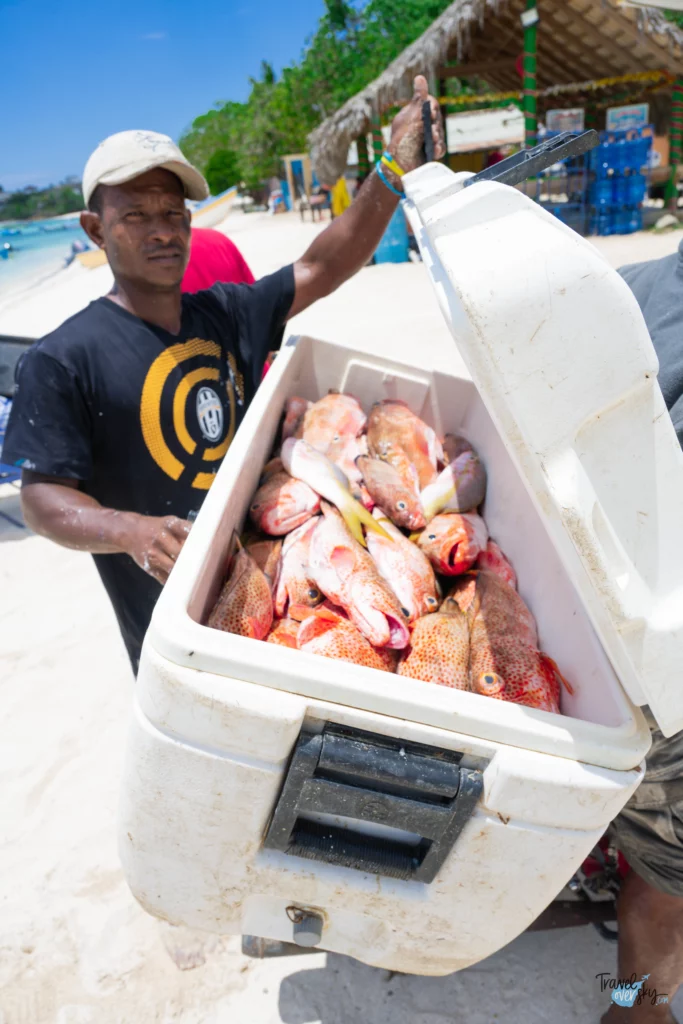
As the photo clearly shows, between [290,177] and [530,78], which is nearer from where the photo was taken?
[530,78]

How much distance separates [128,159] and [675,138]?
1794cm

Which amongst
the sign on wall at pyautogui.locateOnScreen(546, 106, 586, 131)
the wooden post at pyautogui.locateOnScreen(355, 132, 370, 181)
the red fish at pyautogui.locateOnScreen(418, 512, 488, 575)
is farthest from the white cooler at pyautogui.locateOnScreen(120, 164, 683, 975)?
the sign on wall at pyautogui.locateOnScreen(546, 106, 586, 131)

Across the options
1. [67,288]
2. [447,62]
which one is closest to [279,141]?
[67,288]

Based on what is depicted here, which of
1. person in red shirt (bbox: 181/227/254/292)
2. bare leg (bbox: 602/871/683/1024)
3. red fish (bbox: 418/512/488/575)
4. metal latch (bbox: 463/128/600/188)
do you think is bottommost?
bare leg (bbox: 602/871/683/1024)

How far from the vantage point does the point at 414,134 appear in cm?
260

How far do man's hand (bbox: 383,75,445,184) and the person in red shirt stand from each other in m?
1.37

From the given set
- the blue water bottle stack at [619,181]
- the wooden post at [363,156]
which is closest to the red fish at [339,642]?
the blue water bottle stack at [619,181]

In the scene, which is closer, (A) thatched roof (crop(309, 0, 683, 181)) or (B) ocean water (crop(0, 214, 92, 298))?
(A) thatched roof (crop(309, 0, 683, 181))

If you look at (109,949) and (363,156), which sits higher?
(363,156)

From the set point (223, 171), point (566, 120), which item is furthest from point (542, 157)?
point (223, 171)

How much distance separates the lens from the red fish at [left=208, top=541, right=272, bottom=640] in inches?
56.7

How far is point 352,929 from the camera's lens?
53.9 inches

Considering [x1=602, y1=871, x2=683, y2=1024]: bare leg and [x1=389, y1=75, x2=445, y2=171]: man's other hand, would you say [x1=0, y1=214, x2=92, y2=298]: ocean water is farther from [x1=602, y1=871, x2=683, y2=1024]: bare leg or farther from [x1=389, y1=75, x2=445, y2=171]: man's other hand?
[x1=602, y1=871, x2=683, y2=1024]: bare leg

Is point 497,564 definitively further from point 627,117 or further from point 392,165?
point 627,117
